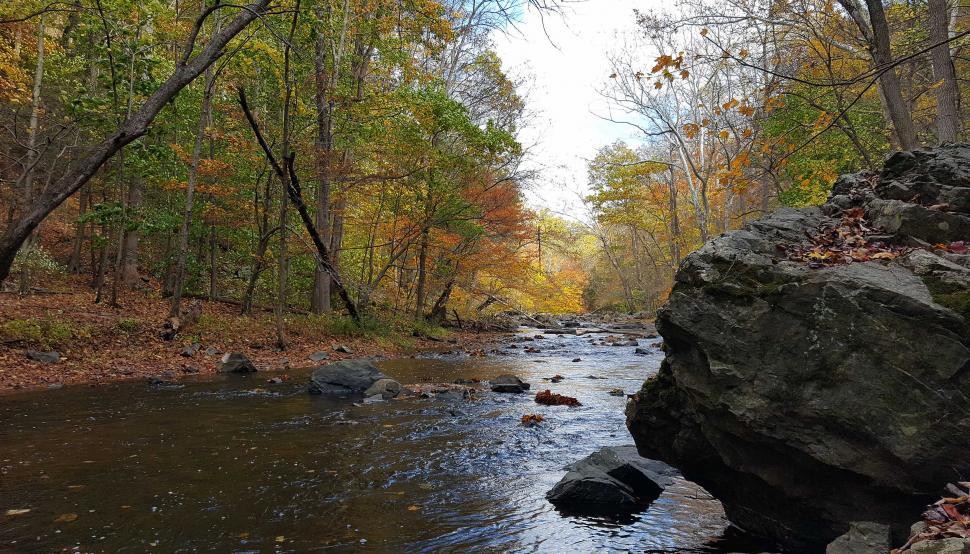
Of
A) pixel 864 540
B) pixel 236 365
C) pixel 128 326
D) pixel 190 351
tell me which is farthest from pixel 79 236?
pixel 864 540

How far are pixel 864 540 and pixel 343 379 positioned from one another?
7.94 m

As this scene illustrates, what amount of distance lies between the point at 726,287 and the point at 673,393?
1100mm

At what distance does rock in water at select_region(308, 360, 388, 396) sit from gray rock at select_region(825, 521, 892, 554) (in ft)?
24.8

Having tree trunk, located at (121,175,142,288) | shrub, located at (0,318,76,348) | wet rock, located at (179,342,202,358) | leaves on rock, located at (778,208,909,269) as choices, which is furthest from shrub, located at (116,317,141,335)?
leaves on rock, located at (778,208,909,269)

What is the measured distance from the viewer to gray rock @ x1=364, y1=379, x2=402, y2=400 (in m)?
8.87

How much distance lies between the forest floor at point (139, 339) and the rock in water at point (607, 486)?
27.3 feet

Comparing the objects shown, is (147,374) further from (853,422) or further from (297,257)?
(853,422)

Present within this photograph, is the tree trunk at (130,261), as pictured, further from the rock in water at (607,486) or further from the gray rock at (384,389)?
the rock in water at (607,486)

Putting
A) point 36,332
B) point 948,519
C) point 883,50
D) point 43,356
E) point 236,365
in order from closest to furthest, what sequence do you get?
point 948,519, point 883,50, point 43,356, point 36,332, point 236,365

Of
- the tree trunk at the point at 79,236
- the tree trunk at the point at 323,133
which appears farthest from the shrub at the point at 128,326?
the tree trunk at the point at 79,236

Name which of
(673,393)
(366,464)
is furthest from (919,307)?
(366,464)

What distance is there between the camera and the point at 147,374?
988cm

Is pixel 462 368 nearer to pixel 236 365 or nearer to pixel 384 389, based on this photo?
pixel 384 389

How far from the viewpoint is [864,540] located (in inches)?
111
